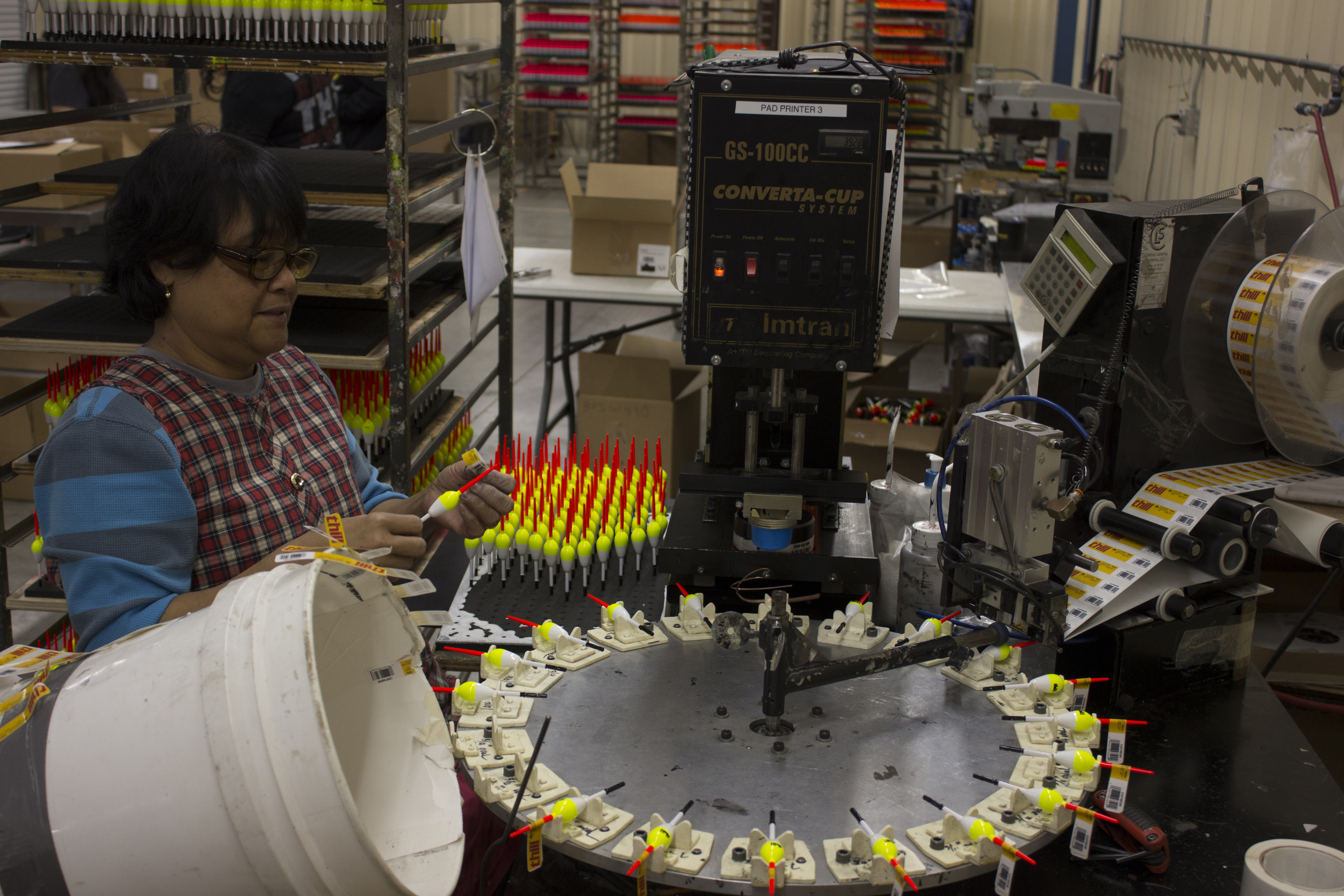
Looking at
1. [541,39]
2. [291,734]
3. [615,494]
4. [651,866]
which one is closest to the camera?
[291,734]

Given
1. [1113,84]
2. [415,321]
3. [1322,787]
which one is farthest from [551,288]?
[1113,84]

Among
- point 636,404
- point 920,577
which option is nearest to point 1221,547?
point 920,577

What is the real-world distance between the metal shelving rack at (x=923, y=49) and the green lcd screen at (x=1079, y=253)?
21.1 feet

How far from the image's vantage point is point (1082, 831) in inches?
40.6

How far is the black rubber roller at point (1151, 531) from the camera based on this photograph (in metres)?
1.38

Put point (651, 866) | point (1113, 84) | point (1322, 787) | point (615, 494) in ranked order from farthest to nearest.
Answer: point (1113, 84) → point (615, 494) → point (1322, 787) → point (651, 866)

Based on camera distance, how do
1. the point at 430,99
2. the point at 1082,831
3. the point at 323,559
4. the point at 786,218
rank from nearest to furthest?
the point at 323,559 < the point at 1082,831 < the point at 786,218 < the point at 430,99

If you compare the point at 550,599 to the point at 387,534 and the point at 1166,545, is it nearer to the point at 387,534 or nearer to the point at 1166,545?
the point at 387,534

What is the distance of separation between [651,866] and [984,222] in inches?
154

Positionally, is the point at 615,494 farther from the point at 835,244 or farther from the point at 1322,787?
the point at 1322,787

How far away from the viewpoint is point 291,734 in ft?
2.58

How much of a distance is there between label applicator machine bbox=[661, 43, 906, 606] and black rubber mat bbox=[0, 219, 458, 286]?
0.99 metres

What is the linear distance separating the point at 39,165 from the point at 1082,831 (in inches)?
197

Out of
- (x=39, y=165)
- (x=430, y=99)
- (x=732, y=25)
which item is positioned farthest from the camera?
(x=732, y=25)
